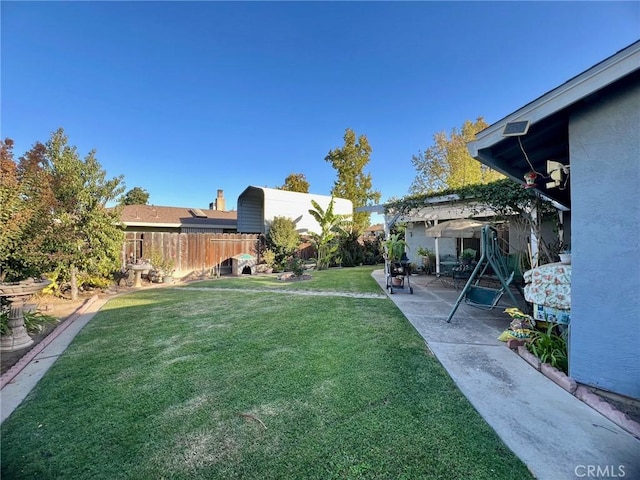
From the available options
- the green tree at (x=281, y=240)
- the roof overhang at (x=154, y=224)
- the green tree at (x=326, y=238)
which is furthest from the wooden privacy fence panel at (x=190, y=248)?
the roof overhang at (x=154, y=224)

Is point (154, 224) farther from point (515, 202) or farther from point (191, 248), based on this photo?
point (515, 202)

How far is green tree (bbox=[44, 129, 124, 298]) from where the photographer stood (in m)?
7.91

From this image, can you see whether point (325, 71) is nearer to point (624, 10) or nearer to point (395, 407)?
point (624, 10)

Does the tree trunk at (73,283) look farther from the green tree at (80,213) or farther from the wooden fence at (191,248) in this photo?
the wooden fence at (191,248)

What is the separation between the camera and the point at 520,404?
8.74 ft

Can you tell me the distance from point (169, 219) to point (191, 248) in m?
7.46

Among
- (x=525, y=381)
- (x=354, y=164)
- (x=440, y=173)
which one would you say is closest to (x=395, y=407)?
(x=525, y=381)

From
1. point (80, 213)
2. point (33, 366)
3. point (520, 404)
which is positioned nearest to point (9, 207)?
point (33, 366)

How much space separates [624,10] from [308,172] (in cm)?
2593

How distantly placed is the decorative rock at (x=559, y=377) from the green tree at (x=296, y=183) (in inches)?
1061

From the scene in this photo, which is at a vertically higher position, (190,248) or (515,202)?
(515,202)

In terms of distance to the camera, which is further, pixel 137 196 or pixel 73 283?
pixel 137 196

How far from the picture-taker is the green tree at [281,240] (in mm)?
15422

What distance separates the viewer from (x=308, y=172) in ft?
96.6
